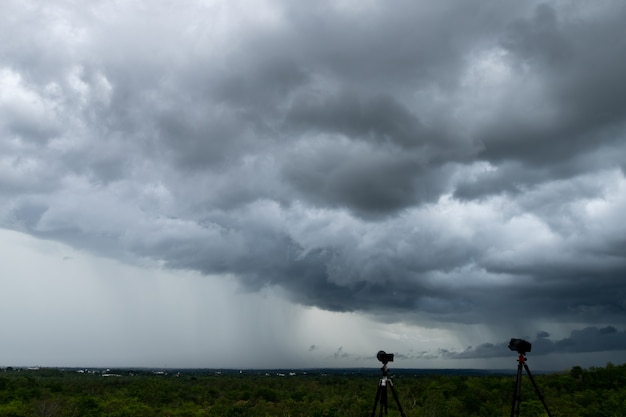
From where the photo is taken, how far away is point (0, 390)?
60.4 m

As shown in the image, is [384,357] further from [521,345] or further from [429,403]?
[429,403]

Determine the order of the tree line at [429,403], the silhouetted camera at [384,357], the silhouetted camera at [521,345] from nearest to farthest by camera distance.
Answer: the silhouetted camera at [521,345], the silhouetted camera at [384,357], the tree line at [429,403]

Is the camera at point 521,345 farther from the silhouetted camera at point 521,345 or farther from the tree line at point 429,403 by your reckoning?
the tree line at point 429,403

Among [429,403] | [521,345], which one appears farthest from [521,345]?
[429,403]

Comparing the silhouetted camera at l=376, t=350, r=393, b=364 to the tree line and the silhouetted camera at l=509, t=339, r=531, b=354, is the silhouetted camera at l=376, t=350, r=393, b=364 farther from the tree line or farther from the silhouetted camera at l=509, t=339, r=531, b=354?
the tree line

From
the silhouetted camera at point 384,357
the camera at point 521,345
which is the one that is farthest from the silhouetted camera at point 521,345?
the silhouetted camera at point 384,357

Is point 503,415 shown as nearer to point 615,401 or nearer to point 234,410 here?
point 615,401

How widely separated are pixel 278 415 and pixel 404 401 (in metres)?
12.0

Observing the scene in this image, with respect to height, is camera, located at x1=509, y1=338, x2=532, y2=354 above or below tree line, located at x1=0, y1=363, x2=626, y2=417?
above

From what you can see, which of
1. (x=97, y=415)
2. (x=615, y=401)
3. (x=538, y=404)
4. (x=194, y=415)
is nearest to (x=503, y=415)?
(x=538, y=404)

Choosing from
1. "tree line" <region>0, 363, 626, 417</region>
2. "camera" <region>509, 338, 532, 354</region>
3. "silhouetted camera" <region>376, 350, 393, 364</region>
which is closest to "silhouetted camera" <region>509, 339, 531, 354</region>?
Result: "camera" <region>509, 338, 532, 354</region>

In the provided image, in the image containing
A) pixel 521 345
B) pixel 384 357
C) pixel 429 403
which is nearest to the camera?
pixel 521 345

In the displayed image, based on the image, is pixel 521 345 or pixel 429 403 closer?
pixel 521 345

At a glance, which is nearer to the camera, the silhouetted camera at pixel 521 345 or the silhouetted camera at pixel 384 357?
the silhouetted camera at pixel 521 345
